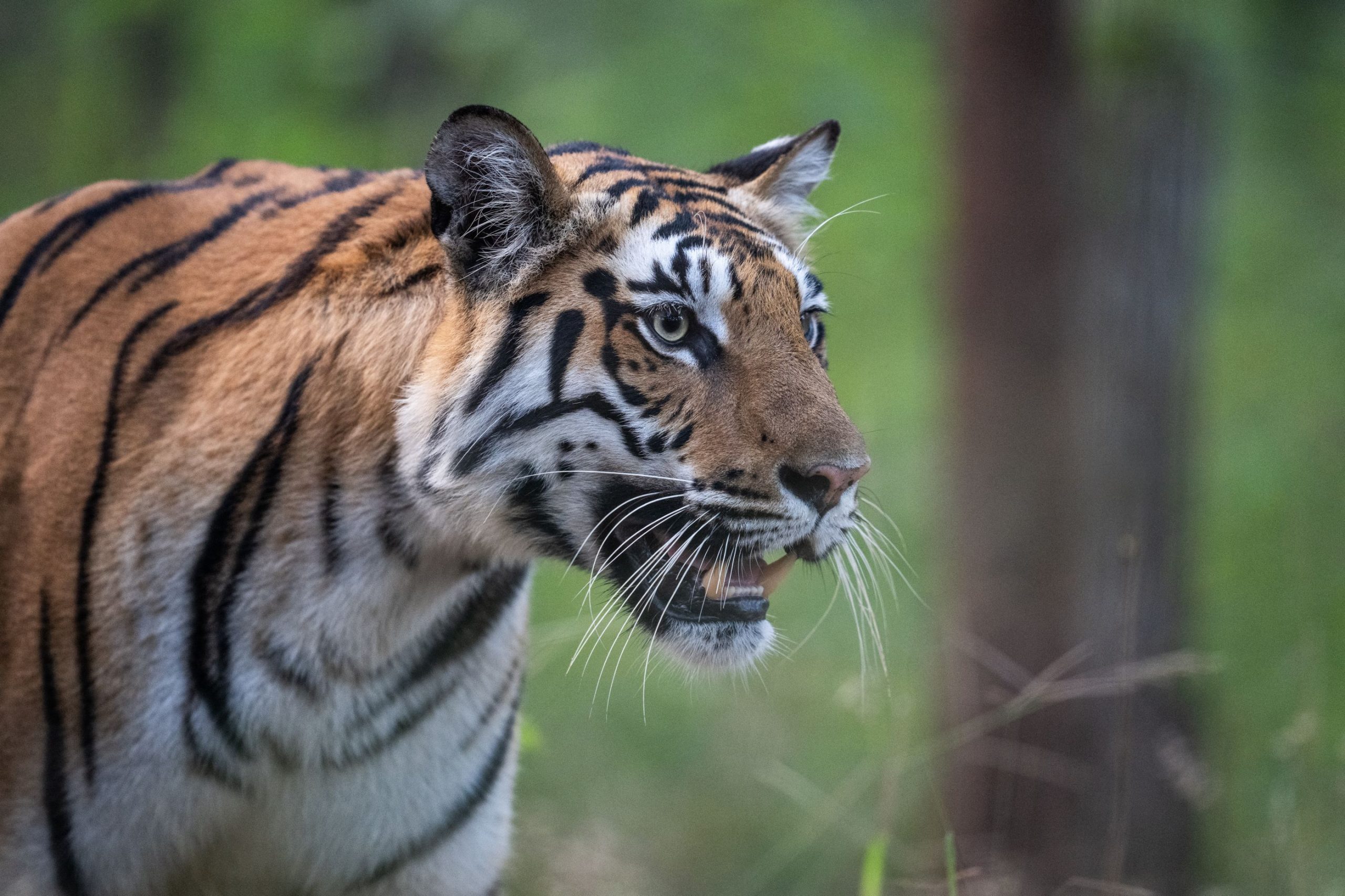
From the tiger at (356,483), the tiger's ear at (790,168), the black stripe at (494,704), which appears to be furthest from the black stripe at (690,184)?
the black stripe at (494,704)

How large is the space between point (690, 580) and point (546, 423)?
1.30 feet

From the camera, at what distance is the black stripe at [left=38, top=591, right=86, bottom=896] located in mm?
2297

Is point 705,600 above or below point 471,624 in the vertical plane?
above

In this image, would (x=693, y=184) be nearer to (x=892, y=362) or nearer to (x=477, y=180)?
(x=477, y=180)

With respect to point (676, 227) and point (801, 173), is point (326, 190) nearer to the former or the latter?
point (676, 227)

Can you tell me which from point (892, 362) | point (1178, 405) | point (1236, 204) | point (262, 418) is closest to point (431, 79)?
point (892, 362)

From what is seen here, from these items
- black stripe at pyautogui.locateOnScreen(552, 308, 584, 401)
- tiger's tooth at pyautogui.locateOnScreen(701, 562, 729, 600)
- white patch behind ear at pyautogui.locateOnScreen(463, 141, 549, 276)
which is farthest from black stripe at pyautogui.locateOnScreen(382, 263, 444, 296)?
tiger's tooth at pyautogui.locateOnScreen(701, 562, 729, 600)

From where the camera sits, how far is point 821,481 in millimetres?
2203

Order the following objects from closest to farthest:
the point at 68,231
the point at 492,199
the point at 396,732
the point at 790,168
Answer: the point at 492,199 → the point at 396,732 → the point at 68,231 → the point at 790,168

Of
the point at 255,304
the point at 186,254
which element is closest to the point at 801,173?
the point at 255,304

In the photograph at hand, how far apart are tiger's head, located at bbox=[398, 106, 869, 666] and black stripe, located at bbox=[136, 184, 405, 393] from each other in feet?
1.05

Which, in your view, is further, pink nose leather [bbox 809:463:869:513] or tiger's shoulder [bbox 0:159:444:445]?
tiger's shoulder [bbox 0:159:444:445]

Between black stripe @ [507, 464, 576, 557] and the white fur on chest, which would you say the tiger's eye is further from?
the white fur on chest

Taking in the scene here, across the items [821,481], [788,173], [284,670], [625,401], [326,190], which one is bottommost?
[284,670]
